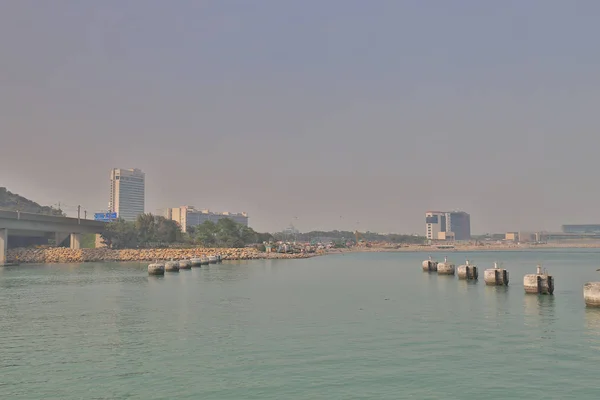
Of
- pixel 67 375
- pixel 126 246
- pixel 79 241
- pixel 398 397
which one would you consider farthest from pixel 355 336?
pixel 126 246

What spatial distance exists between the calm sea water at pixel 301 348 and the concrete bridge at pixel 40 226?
8840 cm

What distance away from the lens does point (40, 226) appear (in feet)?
461

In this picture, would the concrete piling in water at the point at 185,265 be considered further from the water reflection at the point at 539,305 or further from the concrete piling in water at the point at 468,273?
the water reflection at the point at 539,305

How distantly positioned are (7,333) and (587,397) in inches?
1269

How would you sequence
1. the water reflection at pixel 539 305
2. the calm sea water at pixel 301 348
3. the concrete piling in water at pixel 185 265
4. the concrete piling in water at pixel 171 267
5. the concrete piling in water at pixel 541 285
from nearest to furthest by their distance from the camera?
the calm sea water at pixel 301 348
the water reflection at pixel 539 305
the concrete piling in water at pixel 541 285
the concrete piling in water at pixel 171 267
the concrete piling in water at pixel 185 265

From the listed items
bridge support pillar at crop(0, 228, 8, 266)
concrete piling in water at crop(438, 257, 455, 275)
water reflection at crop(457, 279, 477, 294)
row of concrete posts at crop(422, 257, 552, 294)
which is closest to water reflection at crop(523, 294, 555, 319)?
row of concrete posts at crop(422, 257, 552, 294)

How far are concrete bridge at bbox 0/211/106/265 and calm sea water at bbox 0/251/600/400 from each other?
88.4 metres

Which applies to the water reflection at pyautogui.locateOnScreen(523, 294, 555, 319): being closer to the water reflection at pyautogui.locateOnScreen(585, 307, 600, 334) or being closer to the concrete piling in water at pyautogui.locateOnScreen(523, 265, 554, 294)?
the concrete piling in water at pyautogui.locateOnScreen(523, 265, 554, 294)

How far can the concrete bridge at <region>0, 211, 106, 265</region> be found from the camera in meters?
128

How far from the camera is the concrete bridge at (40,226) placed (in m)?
128

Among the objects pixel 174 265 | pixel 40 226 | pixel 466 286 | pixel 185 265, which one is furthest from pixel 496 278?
pixel 40 226

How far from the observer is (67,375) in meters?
22.3

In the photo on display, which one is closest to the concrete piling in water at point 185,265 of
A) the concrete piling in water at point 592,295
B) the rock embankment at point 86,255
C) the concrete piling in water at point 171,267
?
the concrete piling in water at point 171,267

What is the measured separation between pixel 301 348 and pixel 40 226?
13293 cm
